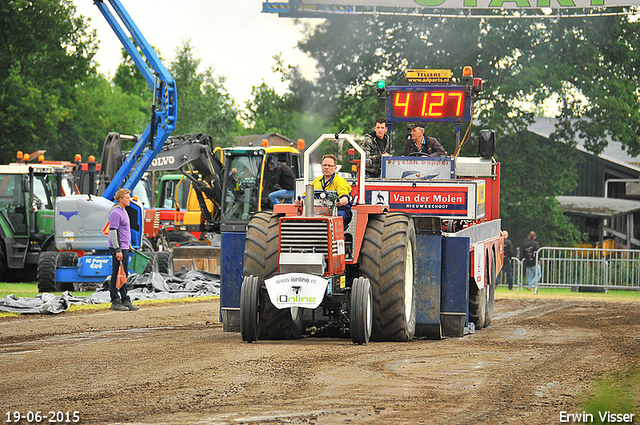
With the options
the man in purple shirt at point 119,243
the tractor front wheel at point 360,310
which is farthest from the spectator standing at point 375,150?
the man in purple shirt at point 119,243

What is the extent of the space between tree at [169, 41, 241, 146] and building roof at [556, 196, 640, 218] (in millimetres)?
28026

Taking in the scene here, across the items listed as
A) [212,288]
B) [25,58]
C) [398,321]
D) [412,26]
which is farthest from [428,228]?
[25,58]

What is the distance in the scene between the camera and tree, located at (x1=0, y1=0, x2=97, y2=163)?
137 feet

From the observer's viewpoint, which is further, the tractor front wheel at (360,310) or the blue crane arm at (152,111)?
the blue crane arm at (152,111)

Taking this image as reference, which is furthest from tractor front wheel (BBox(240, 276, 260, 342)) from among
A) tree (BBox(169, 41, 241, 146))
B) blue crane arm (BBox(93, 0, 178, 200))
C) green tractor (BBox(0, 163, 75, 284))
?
tree (BBox(169, 41, 241, 146))

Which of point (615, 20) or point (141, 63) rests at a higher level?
point (615, 20)

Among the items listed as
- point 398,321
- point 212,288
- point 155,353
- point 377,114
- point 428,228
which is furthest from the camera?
point 377,114

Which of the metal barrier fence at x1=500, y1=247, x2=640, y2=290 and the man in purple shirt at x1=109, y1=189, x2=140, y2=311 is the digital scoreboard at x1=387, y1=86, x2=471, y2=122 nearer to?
the man in purple shirt at x1=109, y1=189, x2=140, y2=311

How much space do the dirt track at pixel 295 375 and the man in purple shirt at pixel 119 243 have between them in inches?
92.7

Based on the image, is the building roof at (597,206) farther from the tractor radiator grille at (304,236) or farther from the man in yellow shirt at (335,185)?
the tractor radiator grille at (304,236)

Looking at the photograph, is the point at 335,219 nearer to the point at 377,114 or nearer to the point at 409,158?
the point at 409,158

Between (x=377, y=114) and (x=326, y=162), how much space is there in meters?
25.1

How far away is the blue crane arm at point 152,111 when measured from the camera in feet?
69.4

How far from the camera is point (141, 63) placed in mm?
22250
